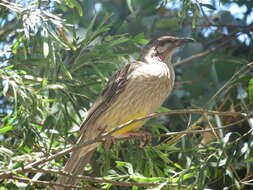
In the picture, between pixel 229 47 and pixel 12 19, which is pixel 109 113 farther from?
pixel 229 47

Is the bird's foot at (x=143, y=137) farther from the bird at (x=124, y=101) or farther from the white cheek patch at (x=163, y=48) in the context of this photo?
the white cheek patch at (x=163, y=48)

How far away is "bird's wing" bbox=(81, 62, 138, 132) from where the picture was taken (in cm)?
410

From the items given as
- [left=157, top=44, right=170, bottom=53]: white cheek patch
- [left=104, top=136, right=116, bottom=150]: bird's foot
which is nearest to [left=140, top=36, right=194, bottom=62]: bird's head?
[left=157, top=44, right=170, bottom=53]: white cheek patch

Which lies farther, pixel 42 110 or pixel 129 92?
pixel 129 92

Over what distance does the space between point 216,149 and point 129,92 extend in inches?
51.0

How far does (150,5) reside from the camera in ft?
17.3

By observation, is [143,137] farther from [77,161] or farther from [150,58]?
[150,58]

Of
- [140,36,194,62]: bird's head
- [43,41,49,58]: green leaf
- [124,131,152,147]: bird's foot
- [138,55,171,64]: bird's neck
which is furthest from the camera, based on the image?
[140,36,194,62]: bird's head

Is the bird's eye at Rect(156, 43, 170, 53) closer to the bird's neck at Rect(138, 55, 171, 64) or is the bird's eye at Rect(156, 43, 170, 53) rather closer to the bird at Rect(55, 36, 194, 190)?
the bird's neck at Rect(138, 55, 171, 64)

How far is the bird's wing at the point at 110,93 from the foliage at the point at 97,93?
8 centimetres

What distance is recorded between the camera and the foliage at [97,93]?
3270 mm

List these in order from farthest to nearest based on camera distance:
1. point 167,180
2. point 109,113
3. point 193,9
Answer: point 109,113 < point 193,9 < point 167,180

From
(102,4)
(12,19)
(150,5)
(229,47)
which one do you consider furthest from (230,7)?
(12,19)

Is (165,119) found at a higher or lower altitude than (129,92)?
lower
